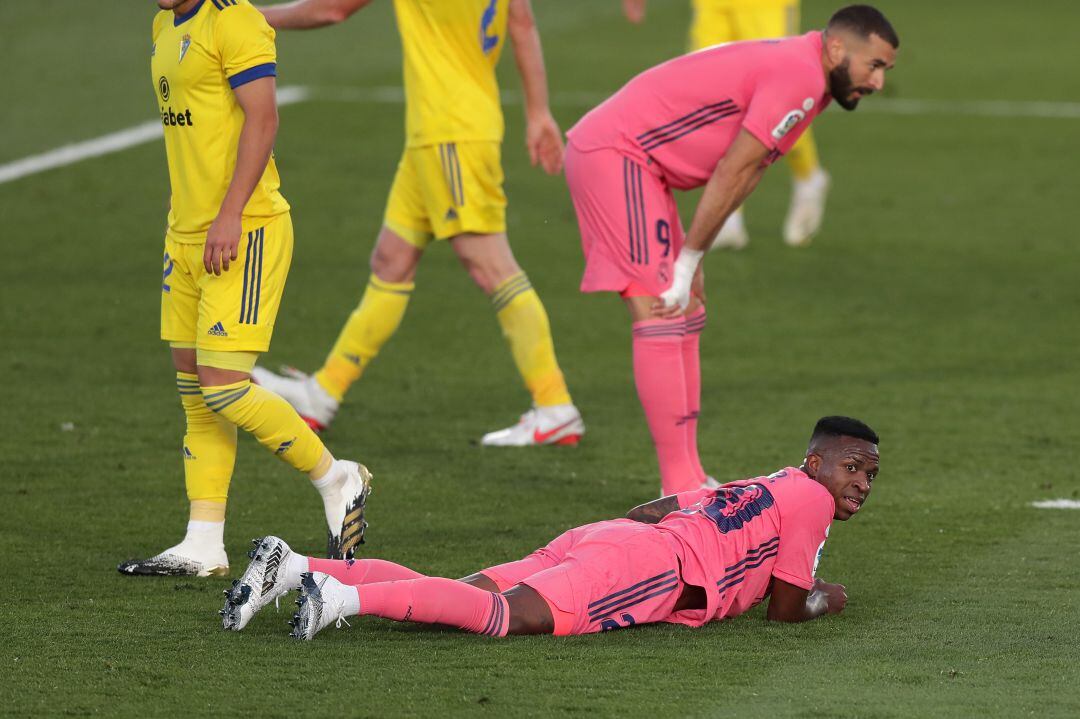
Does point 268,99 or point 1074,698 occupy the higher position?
point 268,99

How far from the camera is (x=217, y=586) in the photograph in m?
5.64

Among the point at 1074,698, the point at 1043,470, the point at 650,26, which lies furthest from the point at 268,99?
the point at 650,26

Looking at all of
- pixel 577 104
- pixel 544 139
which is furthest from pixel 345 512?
pixel 577 104

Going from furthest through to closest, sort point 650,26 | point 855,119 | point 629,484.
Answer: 1. point 650,26
2. point 855,119
3. point 629,484

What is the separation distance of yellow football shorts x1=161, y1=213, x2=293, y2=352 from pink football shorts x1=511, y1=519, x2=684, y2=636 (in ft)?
3.95

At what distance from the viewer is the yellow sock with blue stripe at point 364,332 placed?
7980mm

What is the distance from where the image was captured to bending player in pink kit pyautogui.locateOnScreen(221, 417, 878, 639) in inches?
193

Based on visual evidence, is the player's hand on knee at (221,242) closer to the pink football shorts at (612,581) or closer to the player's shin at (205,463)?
the player's shin at (205,463)

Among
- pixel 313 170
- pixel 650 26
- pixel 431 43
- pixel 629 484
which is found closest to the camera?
pixel 629 484

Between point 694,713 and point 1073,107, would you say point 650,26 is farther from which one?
point 694,713

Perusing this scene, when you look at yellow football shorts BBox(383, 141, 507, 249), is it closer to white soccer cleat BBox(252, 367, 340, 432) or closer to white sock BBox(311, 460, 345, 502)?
white soccer cleat BBox(252, 367, 340, 432)

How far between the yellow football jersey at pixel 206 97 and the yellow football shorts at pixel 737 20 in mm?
6445

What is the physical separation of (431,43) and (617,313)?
2870 millimetres

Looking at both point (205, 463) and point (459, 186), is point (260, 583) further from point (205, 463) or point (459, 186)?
point (459, 186)
